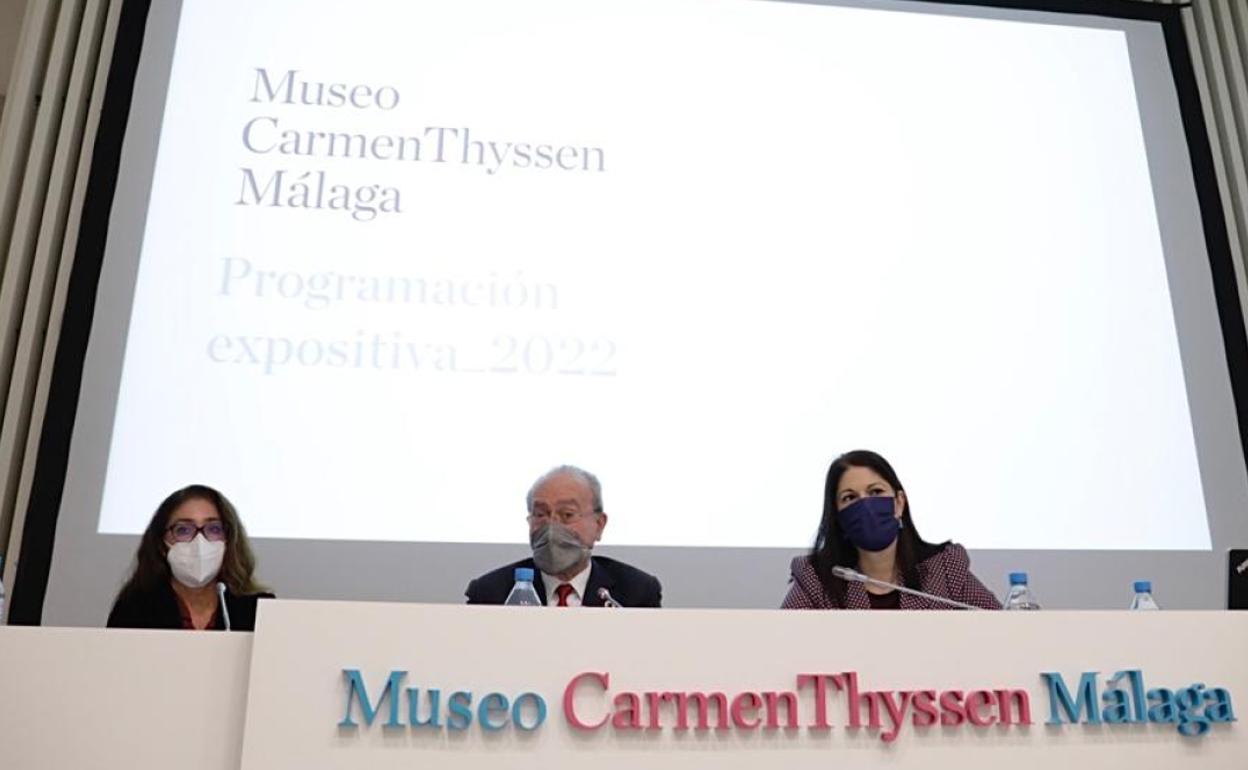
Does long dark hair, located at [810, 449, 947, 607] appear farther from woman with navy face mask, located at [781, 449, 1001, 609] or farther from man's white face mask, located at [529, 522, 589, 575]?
man's white face mask, located at [529, 522, 589, 575]

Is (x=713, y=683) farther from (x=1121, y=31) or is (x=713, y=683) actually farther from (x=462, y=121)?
(x=1121, y=31)

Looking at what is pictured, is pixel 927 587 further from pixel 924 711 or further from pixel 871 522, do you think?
pixel 924 711

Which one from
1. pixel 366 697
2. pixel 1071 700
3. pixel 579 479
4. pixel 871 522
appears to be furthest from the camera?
pixel 579 479

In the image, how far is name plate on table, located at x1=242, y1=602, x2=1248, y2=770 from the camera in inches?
53.7

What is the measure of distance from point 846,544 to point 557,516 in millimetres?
612

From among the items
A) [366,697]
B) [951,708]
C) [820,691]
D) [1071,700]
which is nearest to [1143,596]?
[1071,700]

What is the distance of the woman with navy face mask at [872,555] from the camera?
216 cm

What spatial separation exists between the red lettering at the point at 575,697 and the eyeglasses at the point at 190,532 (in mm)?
1164

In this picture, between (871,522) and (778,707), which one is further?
(871,522)

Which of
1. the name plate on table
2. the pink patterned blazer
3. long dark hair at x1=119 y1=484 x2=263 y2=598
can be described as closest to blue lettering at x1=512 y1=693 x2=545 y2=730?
the name plate on table

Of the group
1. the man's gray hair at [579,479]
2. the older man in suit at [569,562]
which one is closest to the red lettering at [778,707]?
the older man in suit at [569,562]

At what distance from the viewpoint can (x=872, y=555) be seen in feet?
7.26

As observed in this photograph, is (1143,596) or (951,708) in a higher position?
(1143,596)

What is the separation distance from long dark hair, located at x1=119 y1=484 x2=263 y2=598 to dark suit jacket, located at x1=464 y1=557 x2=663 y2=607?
46 centimetres
